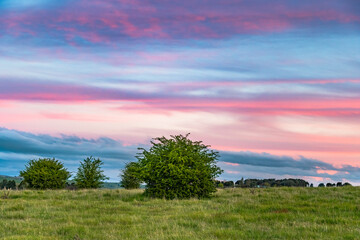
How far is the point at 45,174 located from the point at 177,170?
72.5ft

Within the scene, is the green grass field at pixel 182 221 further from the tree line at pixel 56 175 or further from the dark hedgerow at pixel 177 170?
the tree line at pixel 56 175

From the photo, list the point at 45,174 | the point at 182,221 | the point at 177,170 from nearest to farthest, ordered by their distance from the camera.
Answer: the point at 182,221
the point at 177,170
the point at 45,174

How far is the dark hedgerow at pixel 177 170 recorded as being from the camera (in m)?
26.1

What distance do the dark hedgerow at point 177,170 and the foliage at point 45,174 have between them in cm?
1890

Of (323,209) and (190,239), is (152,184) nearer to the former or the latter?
(323,209)

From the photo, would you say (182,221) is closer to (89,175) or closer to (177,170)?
(177,170)

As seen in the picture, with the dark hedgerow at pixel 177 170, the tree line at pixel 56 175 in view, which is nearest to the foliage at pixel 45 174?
the tree line at pixel 56 175

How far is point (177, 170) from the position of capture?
25859mm

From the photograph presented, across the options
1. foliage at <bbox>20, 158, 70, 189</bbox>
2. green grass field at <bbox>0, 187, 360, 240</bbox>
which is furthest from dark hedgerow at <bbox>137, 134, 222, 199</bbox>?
foliage at <bbox>20, 158, 70, 189</bbox>

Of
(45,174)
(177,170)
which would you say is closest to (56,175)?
(45,174)

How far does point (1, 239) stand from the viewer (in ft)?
41.8

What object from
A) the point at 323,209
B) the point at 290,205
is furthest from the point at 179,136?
the point at 323,209

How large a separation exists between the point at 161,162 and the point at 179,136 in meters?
2.69

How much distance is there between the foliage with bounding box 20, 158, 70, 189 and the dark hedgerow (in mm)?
18901
